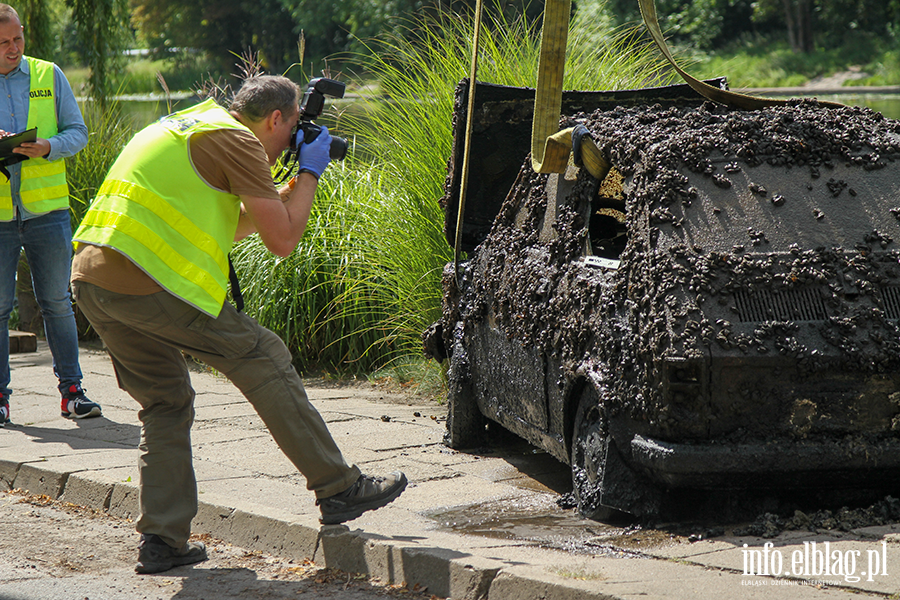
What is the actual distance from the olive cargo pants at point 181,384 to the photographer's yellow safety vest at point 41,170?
9.05 ft

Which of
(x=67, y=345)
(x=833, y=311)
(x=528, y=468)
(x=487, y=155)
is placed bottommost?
(x=528, y=468)

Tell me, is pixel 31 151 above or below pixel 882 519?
above

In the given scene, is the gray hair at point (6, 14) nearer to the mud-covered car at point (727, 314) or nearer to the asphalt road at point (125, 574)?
the asphalt road at point (125, 574)

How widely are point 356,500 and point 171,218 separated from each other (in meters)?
1.30

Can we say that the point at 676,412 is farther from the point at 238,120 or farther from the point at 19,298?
the point at 19,298

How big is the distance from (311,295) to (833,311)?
5379mm

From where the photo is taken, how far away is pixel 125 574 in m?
4.24

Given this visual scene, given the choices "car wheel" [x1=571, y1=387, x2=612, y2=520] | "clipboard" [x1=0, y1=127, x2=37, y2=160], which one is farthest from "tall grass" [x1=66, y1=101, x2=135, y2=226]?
"car wheel" [x1=571, y1=387, x2=612, y2=520]

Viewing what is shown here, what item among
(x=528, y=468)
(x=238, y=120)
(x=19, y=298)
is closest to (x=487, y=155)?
(x=528, y=468)

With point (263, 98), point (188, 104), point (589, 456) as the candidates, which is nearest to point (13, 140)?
point (263, 98)

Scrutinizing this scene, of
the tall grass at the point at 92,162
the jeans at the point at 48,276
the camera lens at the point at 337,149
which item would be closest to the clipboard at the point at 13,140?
the jeans at the point at 48,276

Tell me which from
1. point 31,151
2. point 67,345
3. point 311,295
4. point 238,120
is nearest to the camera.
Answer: point 238,120

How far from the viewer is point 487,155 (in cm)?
649

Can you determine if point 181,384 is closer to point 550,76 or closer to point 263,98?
point 263,98
